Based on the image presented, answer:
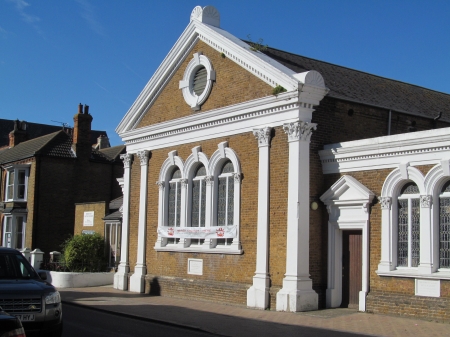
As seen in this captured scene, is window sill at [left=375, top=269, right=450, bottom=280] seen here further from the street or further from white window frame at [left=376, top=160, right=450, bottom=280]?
the street

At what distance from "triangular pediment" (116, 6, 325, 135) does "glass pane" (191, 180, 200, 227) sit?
4136 millimetres

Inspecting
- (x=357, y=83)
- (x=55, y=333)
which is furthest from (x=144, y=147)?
(x=55, y=333)

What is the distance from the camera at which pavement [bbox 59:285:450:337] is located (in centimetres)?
1374

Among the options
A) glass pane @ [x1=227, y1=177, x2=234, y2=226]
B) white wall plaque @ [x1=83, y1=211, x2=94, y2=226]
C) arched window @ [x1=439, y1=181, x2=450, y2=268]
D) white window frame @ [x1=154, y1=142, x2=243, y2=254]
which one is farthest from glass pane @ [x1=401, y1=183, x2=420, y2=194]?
white wall plaque @ [x1=83, y1=211, x2=94, y2=226]

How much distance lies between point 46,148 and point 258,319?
22.8 meters

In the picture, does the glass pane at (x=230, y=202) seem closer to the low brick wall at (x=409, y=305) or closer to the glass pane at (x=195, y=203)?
the glass pane at (x=195, y=203)

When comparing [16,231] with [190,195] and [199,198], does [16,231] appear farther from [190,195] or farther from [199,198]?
[199,198]

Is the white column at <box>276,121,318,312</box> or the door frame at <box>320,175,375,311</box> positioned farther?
the white column at <box>276,121,318,312</box>

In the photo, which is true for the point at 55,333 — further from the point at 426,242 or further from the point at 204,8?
the point at 204,8

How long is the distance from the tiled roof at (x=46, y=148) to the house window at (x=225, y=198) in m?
17.5

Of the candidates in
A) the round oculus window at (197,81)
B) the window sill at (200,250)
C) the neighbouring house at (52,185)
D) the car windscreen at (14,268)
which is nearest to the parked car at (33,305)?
the car windscreen at (14,268)

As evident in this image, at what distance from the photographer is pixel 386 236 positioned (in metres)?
16.1

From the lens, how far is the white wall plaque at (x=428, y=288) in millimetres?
14945

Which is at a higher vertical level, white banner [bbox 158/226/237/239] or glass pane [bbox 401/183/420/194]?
glass pane [bbox 401/183/420/194]
